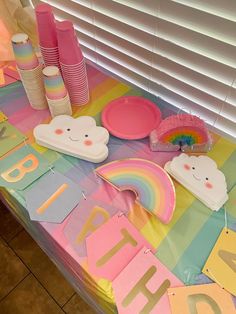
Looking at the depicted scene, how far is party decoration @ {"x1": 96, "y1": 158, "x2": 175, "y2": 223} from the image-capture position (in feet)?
2.20

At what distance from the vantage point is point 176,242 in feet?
2.10

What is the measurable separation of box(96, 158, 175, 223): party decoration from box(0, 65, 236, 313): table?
0.07ft

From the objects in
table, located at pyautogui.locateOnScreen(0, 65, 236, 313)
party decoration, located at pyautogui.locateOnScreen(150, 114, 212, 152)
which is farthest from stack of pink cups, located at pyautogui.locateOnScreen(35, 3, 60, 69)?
party decoration, located at pyautogui.locateOnScreen(150, 114, 212, 152)

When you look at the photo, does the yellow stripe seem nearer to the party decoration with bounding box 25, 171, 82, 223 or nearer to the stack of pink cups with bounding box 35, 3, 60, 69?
the party decoration with bounding box 25, 171, 82, 223

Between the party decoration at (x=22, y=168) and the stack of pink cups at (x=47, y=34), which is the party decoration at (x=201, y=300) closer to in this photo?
the party decoration at (x=22, y=168)

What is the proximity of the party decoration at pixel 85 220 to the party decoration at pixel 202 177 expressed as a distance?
181mm

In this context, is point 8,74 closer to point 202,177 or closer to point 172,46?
point 172,46

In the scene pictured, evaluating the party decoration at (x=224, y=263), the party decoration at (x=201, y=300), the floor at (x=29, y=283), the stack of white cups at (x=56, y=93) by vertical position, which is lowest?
the floor at (x=29, y=283)

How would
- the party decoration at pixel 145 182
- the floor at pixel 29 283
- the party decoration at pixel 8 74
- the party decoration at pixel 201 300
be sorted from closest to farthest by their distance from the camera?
the party decoration at pixel 201 300 < the party decoration at pixel 145 182 < the party decoration at pixel 8 74 < the floor at pixel 29 283

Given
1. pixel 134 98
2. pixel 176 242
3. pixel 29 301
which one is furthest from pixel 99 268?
pixel 29 301

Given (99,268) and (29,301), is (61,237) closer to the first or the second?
(99,268)

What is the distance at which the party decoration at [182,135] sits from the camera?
2.47 ft

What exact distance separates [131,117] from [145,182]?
0.25 metres

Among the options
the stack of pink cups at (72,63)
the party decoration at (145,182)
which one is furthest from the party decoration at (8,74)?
the party decoration at (145,182)
